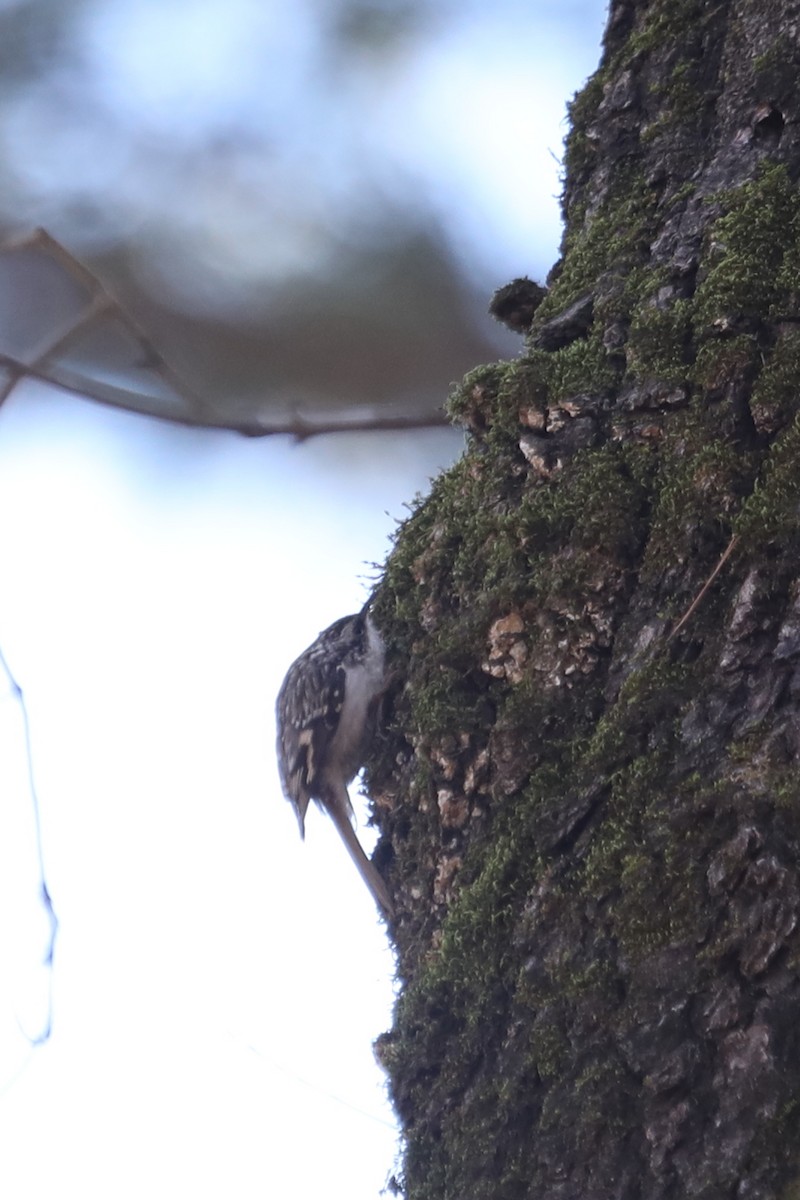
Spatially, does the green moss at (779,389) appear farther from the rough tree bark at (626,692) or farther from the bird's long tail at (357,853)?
the bird's long tail at (357,853)

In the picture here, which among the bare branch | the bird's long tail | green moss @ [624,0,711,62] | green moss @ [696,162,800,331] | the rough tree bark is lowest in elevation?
the bird's long tail

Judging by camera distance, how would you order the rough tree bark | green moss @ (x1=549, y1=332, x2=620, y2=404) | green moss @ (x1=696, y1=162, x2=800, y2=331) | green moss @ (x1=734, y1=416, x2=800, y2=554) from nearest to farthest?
the rough tree bark < green moss @ (x1=734, y1=416, x2=800, y2=554) < green moss @ (x1=696, y1=162, x2=800, y2=331) < green moss @ (x1=549, y1=332, x2=620, y2=404)

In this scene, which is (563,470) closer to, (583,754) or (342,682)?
(583,754)

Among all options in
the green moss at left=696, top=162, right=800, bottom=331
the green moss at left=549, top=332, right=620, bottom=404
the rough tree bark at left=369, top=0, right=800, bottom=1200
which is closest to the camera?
the rough tree bark at left=369, top=0, right=800, bottom=1200

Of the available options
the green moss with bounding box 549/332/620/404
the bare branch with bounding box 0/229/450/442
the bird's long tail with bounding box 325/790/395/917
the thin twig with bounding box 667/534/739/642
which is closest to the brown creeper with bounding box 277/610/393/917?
the bird's long tail with bounding box 325/790/395/917

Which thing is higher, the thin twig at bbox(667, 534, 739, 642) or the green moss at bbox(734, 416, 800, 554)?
the green moss at bbox(734, 416, 800, 554)

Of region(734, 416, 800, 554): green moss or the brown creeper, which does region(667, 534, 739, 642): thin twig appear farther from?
the brown creeper

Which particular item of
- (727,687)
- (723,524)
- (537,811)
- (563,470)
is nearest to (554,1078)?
(537,811)

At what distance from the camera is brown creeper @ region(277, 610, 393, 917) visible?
2.69 meters

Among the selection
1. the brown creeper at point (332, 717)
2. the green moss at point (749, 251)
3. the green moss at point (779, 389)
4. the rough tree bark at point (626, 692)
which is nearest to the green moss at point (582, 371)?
the rough tree bark at point (626, 692)

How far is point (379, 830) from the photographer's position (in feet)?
7.02

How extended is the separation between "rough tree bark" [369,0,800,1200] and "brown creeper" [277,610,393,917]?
16.6 inches

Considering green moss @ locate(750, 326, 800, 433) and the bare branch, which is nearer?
green moss @ locate(750, 326, 800, 433)

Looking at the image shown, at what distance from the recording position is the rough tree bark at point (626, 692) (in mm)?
1293
